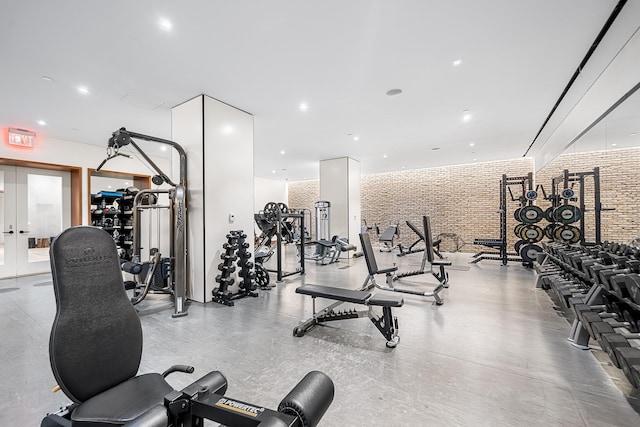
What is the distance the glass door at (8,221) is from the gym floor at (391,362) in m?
2.56

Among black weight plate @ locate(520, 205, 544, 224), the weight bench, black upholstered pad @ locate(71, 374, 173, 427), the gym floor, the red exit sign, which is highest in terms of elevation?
the red exit sign

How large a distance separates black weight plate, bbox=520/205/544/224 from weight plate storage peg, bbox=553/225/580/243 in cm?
54

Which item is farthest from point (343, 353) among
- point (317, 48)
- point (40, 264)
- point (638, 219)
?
point (40, 264)

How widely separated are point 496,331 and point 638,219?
17.9 feet

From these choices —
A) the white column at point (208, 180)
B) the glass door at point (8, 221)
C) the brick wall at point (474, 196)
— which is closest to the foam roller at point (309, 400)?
the white column at point (208, 180)

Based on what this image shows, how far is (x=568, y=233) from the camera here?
19.1 ft

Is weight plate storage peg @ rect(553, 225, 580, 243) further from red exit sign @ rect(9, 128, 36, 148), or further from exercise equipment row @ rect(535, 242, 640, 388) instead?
red exit sign @ rect(9, 128, 36, 148)

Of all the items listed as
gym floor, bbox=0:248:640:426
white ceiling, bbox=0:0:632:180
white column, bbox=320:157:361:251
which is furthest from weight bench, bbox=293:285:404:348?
white column, bbox=320:157:361:251

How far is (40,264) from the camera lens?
6.25 metres

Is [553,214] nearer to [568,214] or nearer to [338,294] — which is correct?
[568,214]

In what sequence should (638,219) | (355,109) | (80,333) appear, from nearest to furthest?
(80,333)
(355,109)
(638,219)

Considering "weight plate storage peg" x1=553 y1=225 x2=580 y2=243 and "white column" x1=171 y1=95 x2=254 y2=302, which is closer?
"white column" x1=171 y1=95 x2=254 y2=302

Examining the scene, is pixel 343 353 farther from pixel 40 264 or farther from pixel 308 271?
pixel 40 264

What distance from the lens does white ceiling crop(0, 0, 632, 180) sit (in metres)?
2.54
